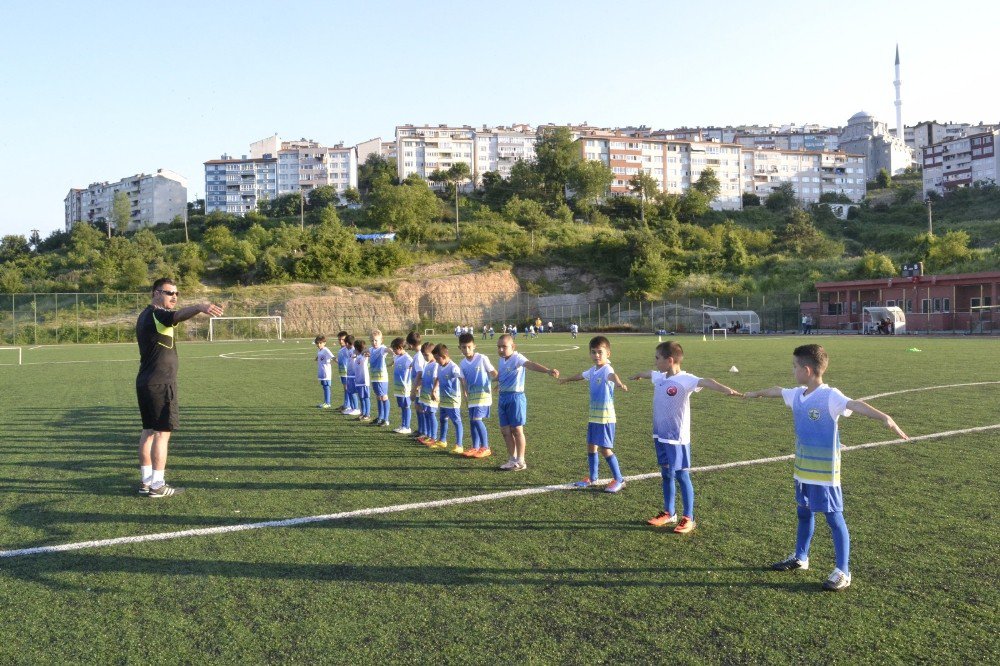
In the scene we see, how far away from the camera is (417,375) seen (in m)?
11.4

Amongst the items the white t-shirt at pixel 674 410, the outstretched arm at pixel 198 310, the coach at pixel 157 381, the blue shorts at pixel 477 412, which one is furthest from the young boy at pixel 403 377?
the white t-shirt at pixel 674 410

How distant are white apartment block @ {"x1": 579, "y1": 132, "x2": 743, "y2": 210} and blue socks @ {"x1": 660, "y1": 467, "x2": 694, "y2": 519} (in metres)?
125

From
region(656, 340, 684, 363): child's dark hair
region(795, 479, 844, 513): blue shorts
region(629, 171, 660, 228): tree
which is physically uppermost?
region(629, 171, 660, 228): tree

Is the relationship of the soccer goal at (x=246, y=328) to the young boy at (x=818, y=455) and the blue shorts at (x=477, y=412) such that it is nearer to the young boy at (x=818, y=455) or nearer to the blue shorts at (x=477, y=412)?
the blue shorts at (x=477, y=412)

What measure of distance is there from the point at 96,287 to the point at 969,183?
13200 cm

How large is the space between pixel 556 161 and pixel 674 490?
10913 cm

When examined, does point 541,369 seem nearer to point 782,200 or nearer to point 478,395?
point 478,395

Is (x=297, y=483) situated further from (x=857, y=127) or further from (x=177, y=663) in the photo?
(x=857, y=127)

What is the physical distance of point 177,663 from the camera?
12.6 feet

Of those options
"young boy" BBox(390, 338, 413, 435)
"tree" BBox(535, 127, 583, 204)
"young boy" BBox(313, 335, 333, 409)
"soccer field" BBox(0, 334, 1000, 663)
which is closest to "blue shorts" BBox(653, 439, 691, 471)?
"soccer field" BBox(0, 334, 1000, 663)

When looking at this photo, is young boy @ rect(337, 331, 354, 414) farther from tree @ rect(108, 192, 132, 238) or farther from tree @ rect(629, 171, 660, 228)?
tree @ rect(108, 192, 132, 238)

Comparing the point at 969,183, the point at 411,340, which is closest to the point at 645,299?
the point at 411,340

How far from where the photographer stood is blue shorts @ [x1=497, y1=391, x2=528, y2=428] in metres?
8.57

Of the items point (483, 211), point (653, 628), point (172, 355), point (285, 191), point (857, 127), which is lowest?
point (653, 628)
